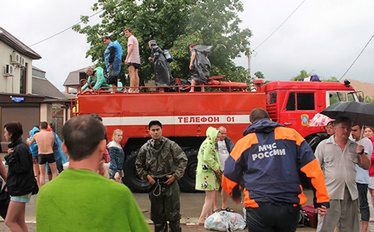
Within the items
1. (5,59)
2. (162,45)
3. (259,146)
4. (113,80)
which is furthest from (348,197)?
(5,59)

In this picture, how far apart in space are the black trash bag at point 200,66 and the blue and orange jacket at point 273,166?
26.0ft

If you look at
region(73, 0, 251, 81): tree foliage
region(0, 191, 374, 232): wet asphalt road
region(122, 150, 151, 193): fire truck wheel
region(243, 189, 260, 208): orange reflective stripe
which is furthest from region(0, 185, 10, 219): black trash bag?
region(73, 0, 251, 81): tree foliage

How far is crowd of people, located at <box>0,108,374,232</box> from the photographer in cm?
209

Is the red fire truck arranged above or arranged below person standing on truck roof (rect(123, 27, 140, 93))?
below

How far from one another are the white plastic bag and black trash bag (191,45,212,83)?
5496 millimetres

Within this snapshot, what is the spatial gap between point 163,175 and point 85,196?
149 inches

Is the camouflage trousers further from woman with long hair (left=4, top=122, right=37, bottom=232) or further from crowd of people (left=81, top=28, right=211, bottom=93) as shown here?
crowd of people (left=81, top=28, right=211, bottom=93)

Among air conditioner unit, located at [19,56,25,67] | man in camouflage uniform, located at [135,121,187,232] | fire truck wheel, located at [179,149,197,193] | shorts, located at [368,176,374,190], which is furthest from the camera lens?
air conditioner unit, located at [19,56,25,67]

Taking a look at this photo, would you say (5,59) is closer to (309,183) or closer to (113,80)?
(113,80)

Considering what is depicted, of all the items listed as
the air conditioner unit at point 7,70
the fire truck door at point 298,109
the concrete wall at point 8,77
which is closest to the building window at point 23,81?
the concrete wall at point 8,77

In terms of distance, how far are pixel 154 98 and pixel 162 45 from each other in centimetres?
1085

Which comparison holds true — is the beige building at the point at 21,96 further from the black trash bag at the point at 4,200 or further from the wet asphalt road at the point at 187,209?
the black trash bag at the point at 4,200

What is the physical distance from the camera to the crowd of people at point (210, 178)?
→ 6.87 ft

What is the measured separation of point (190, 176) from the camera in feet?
38.9
